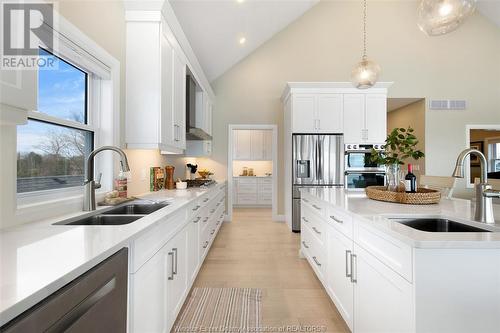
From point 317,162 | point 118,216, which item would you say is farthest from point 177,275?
point 317,162

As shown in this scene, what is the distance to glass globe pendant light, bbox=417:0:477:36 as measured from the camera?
5.69 ft

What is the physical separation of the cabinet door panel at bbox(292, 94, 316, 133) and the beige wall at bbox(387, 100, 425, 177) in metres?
2.74

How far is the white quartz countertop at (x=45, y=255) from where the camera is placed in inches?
24.1

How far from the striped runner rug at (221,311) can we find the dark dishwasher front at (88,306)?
0.98 metres

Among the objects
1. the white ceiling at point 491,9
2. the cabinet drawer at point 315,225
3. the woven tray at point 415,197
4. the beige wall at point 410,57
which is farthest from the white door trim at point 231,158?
the white ceiling at point 491,9

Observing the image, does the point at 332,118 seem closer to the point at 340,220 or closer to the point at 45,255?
the point at 340,220

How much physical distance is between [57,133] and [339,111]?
4.37 meters

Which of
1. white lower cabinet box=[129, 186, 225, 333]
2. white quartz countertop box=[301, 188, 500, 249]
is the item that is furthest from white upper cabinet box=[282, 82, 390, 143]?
white quartz countertop box=[301, 188, 500, 249]

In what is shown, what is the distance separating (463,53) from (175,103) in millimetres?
6383

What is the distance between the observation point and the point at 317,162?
15.4 ft

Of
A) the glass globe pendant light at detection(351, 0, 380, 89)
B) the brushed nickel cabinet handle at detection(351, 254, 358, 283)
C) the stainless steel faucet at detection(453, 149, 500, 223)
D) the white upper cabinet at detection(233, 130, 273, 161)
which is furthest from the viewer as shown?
the white upper cabinet at detection(233, 130, 273, 161)

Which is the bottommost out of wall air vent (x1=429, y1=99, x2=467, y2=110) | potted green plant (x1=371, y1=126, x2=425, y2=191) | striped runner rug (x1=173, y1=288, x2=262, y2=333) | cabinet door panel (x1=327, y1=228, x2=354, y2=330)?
striped runner rug (x1=173, y1=288, x2=262, y2=333)

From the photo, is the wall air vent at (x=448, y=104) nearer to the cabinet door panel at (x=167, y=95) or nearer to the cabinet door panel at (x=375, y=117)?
the cabinet door panel at (x=375, y=117)

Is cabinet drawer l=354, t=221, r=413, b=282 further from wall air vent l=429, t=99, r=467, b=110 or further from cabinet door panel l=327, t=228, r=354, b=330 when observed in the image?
wall air vent l=429, t=99, r=467, b=110
